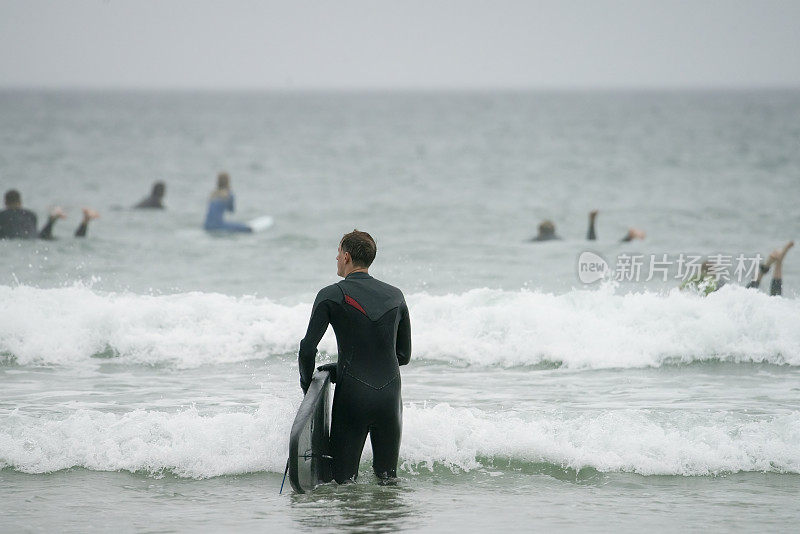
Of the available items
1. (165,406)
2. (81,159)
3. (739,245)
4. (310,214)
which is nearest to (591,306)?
(165,406)

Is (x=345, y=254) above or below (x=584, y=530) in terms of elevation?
above

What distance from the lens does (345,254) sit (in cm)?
556

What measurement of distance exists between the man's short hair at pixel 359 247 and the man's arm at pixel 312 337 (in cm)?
28

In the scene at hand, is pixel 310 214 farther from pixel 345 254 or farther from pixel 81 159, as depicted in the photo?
pixel 81 159

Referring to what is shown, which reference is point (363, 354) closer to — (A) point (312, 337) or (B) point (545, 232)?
(A) point (312, 337)

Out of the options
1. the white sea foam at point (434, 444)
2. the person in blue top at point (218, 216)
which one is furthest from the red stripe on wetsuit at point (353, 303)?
the person in blue top at point (218, 216)

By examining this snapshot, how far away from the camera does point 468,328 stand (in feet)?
36.5

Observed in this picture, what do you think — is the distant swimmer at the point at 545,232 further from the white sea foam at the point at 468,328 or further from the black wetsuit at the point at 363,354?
the black wetsuit at the point at 363,354

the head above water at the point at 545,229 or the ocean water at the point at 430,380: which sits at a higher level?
the head above water at the point at 545,229

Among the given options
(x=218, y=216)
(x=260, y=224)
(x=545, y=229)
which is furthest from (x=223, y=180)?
(x=545, y=229)

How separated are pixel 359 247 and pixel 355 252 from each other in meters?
0.04

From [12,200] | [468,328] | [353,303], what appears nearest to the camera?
[353,303]

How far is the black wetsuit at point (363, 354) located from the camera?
5441 mm

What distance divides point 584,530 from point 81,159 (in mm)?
44495
